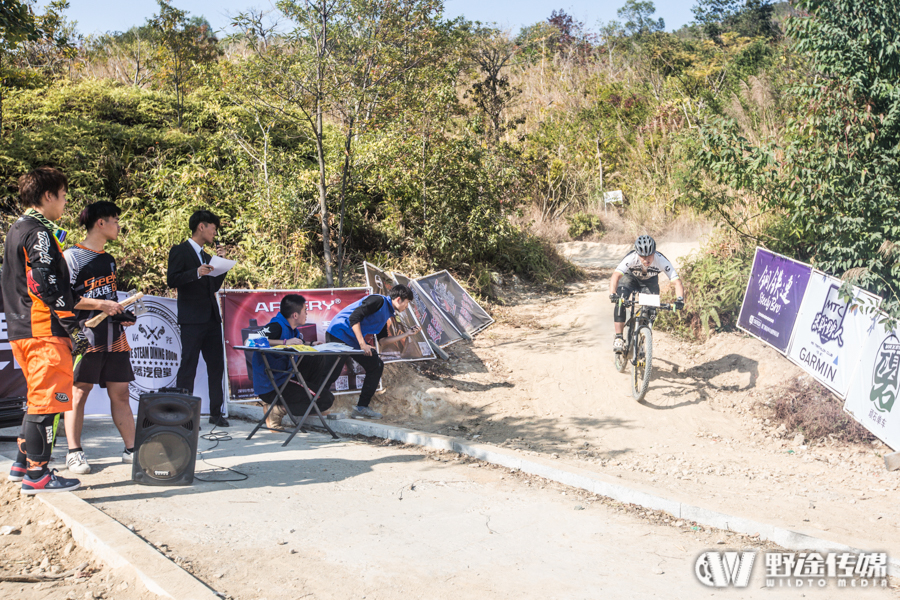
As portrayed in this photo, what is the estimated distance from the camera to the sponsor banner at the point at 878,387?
6.54 metres

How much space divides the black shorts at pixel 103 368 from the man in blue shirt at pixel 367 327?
2532 mm

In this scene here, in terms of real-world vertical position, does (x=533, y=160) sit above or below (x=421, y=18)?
below

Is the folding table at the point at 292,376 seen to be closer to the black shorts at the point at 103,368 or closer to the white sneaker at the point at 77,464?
the black shorts at the point at 103,368

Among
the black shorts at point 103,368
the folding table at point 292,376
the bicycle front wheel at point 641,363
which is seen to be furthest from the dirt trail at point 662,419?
the black shorts at point 103,368

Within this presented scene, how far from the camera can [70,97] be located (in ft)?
43.0

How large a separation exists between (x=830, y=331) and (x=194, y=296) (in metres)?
7.15

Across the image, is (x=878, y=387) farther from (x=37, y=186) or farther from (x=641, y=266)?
(x=37, y=186)

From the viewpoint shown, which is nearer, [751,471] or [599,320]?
[751,471]

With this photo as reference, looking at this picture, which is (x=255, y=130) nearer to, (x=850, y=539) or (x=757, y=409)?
(x=757, y=409)

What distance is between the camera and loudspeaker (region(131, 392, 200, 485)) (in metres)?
4.68

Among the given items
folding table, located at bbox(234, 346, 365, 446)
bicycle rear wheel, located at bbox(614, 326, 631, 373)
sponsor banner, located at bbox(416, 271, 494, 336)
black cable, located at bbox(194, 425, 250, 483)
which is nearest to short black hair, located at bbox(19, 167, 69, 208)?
folding table, located at bbox(234, 346, 365, 446)

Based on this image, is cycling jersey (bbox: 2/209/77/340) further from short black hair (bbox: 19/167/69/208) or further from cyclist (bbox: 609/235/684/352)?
cyclist (bbox: 609/235/684/352)

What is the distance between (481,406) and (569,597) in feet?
16.8

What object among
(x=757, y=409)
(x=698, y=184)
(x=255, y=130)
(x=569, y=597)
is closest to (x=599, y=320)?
(x=698, y=184)
